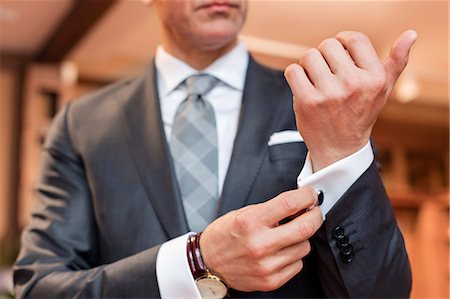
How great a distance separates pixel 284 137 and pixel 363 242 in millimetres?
247

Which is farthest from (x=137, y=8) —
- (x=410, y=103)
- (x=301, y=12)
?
(x=410, y=103)

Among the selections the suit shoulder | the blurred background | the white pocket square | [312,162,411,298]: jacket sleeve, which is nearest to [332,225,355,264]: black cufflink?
[312,162,411,298]: jacket sleeve

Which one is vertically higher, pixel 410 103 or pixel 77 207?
pixel 77 207

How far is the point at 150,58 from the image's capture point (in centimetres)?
376

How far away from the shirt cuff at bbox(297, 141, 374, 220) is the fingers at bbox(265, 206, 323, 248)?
53 mm

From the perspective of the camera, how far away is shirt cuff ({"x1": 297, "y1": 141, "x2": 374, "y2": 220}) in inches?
28.9

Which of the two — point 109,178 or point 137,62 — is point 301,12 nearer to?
point 137,62

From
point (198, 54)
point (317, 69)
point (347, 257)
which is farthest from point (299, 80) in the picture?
point (198, 54)

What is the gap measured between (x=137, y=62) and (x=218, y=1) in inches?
143

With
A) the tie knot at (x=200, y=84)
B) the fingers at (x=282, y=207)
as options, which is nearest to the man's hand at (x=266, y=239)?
the fingers at (x=282, y=207)

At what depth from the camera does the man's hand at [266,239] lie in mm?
699

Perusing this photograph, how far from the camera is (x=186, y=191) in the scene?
98cm

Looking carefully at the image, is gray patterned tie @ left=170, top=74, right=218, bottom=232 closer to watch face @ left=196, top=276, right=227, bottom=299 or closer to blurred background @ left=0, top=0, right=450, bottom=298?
watch face @ left=196, top=276, right=227, bottom=299

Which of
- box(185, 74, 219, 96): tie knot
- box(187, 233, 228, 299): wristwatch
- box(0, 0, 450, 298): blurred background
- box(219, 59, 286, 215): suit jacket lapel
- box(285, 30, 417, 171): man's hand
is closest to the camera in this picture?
box(285, 30, 417, 171): man's hand
